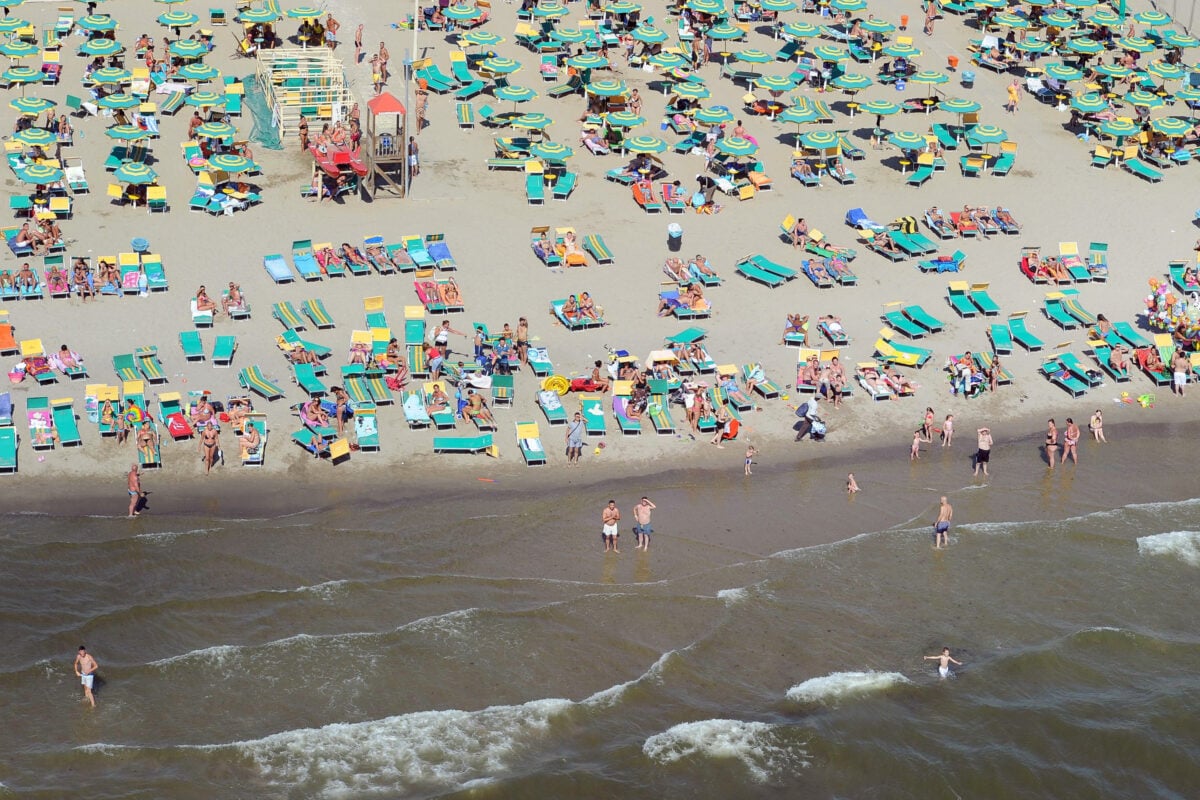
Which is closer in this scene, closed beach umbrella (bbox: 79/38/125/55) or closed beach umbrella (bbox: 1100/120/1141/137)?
closed beach umbrella (bbox: 1100/120/1141/137)

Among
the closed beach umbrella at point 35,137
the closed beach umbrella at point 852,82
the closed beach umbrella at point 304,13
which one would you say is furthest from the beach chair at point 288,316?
the closed beach umbrella at point 852,82

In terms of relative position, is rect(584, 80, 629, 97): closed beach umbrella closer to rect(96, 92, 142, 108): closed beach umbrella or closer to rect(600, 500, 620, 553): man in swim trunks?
rect(96, 92, 142, 108): closed beach umbrella

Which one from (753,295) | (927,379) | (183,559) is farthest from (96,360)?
(927,379)

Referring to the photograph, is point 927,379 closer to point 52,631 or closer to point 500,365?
point 500,365

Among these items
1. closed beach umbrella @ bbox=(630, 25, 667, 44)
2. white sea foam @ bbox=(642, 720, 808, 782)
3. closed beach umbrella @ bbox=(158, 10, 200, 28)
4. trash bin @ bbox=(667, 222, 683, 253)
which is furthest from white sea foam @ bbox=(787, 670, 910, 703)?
closed beach umbrella @ bbox=(158, 10, 200, 28)

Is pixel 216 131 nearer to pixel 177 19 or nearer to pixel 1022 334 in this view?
pixel 177 19
